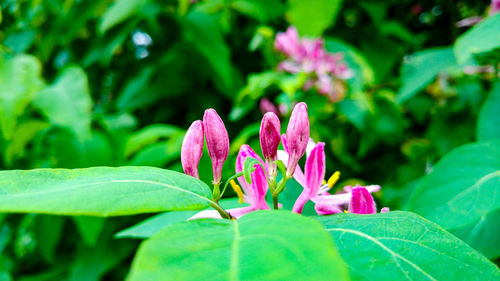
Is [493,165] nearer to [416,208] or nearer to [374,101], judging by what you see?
[416,208]

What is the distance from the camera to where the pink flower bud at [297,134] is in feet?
1.30

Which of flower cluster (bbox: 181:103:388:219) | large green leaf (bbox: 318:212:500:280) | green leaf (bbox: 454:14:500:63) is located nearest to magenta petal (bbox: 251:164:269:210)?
flower cluster (bbox: 181:103:388:219)

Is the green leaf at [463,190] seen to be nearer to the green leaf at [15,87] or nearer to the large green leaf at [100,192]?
the large green leaf at [100,192]

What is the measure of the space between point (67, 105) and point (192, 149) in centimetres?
74

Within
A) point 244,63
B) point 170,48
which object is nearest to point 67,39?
point 170,48

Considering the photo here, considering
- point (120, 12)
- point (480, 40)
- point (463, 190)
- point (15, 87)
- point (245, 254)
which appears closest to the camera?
point (245, 254)

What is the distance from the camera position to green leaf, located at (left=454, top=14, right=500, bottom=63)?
2.24 ft

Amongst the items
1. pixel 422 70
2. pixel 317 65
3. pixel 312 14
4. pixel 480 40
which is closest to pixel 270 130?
pixel 480 40

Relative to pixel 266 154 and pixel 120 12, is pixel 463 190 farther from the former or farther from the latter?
pixel 120 12

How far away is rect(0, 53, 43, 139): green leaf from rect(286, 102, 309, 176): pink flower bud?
718 millimetres

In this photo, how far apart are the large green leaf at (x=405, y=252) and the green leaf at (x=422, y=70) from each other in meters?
0.79

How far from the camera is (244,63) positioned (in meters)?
1.71

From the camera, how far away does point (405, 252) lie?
0.28 metres

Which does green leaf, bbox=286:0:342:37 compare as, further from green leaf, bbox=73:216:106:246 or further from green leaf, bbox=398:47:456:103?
green leaf, bbox=73:216:106:246
